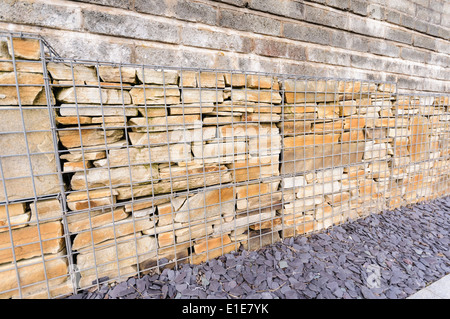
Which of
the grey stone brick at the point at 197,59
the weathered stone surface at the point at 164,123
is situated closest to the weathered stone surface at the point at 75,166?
the weathered stone surface at the point at 164,123

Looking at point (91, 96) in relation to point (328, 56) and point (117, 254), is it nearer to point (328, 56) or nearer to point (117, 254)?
point (117, 254)

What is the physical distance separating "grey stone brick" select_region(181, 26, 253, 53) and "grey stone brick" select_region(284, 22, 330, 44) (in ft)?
1.36

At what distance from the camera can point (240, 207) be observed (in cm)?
182

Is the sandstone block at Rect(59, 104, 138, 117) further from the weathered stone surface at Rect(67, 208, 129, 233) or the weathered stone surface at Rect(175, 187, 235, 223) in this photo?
the weathered stone surface at Rect(175, 187, 235, 223)

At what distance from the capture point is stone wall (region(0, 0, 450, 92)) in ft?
4.78

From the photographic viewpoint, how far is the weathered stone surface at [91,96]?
50.3 inches

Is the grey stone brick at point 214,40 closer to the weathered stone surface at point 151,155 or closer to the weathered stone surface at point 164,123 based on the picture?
the weathered stone surface at point 164,123

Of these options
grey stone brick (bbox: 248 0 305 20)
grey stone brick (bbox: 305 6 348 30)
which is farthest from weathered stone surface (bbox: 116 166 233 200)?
grey stone brick (bbox: 305 6 348 30)

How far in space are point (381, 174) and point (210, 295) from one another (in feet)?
6.94

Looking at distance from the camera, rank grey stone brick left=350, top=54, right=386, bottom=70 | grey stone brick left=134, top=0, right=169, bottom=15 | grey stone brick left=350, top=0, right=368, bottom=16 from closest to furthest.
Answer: grey stone brick left=134, top=0, right=169, bottom=15
grey stone brick left=350, top=0, right=368, bottom=16
grey stone brick left=350, top=54, right=386, bottom=70

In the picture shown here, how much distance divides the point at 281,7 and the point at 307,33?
0.35 m

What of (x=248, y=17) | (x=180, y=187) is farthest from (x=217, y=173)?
(x=248, y=17)

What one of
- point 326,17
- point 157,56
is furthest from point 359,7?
point 157,56

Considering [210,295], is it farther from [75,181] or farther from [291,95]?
[291,95]
